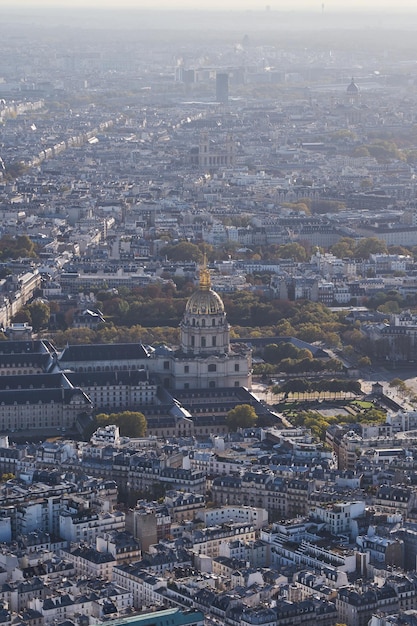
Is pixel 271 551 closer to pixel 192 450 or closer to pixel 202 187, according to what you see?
pixel 192 450

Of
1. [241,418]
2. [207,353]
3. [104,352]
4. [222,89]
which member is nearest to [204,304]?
[207,353]

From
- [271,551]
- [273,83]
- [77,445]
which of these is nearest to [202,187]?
[77,445]

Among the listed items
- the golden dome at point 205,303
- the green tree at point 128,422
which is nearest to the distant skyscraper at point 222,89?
the golden dome at point 205,303

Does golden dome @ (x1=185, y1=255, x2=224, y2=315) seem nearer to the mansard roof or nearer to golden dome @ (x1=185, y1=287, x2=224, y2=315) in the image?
golden dome @ (x1=185, y1=287, x2=224, y2=315)

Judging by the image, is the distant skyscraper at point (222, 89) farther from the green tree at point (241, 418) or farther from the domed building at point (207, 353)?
the green tree at point (241, 418)

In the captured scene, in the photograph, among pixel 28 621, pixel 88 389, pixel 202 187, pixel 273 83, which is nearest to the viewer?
pixel 28 621

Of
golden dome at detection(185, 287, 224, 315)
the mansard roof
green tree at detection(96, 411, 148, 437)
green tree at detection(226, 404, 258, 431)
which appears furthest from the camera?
golden dome at detection(185, 287, 224, 315)

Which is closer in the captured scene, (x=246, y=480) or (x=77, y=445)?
(x=246, y=480)

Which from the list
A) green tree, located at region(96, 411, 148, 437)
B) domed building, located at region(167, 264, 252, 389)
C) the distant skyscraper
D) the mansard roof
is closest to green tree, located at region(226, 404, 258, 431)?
green tree, located at region(96, 411, 148, 437)

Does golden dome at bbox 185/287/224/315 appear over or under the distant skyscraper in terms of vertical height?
over
